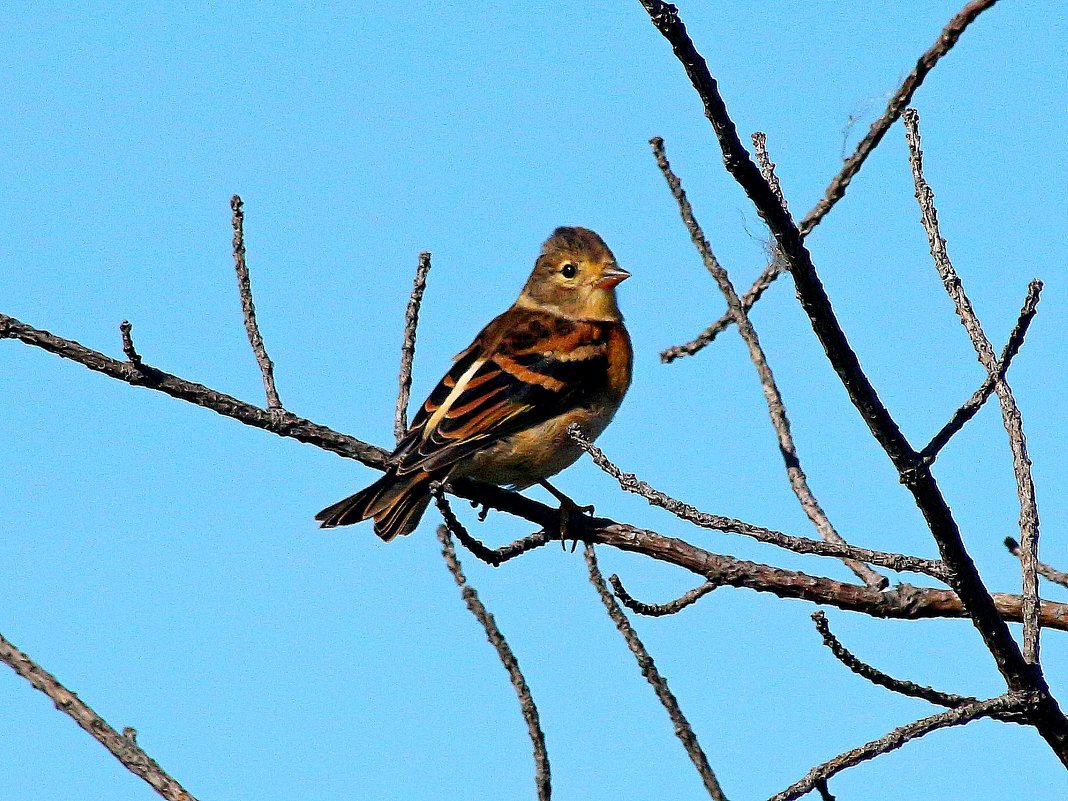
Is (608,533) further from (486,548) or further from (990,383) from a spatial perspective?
(990,383)

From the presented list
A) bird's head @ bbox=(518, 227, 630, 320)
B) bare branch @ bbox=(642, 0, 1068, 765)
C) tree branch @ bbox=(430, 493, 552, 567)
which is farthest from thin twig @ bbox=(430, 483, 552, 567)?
bird's head @ bbox=(518, 227, 630, 320)

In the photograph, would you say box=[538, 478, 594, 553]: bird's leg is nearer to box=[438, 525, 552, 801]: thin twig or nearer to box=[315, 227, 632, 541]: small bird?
box=[315, 227, 632, 541]: small bird

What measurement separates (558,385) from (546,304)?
1.84 meters

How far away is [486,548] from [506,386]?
168cm

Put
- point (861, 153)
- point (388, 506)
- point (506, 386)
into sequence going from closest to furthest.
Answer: point (861, 153), point (388, 506), point (506, 386)

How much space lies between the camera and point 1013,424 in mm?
4117

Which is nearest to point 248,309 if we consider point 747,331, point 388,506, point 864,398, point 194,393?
point 194,393

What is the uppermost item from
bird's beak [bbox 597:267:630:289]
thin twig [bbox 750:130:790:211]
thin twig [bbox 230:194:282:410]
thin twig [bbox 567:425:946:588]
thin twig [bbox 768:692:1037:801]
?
bird's beak [bbox 597:267:630:289]

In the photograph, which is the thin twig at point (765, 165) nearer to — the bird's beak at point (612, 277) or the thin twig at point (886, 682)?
the thin twig at point (886, 682)

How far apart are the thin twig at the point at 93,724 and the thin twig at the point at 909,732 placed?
1607 millimetres

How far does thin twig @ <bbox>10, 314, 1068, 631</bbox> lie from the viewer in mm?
4609

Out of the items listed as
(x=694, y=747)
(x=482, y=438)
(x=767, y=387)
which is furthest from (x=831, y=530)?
(x=482, y=438)

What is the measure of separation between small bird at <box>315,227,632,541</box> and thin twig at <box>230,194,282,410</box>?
760 millimetres

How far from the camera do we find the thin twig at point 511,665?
11.8 feet
